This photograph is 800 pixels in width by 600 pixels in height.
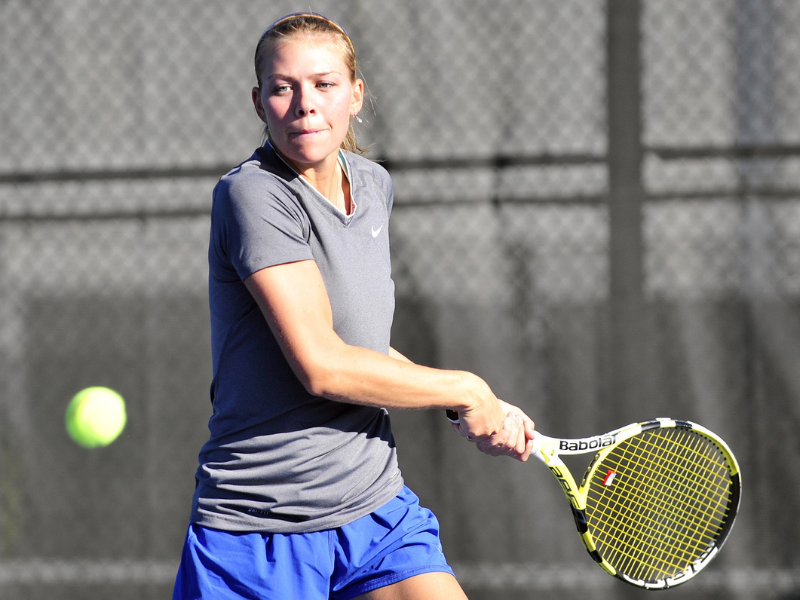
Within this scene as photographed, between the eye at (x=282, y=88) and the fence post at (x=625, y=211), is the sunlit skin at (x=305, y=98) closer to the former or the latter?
Answer: the eye at (x=282, y=88)

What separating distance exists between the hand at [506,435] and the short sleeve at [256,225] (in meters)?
0.43

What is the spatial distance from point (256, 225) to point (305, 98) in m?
0.24

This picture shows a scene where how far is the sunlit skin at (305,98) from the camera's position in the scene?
4.26 ft

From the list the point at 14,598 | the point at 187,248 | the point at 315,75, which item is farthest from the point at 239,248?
the point at 14,598

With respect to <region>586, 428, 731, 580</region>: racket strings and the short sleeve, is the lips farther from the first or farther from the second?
<region>586, 428, 731, 580</region>: racket strings

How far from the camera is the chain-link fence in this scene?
2551 millimetres

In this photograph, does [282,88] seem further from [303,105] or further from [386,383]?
[386,383]

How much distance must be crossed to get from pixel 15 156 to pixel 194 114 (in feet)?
2.12

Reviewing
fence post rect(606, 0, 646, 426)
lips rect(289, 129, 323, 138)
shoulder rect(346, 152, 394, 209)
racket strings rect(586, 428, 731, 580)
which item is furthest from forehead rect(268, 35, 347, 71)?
fence post rect(606, 0, 646, 426)

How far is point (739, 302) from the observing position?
2.56 metres

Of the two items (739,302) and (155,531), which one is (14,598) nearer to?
(155,531)

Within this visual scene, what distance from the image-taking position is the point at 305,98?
1.29m

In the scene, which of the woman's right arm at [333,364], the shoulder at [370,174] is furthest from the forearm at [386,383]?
the shoulder at [370,174]

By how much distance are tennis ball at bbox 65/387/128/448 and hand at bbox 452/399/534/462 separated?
1.62m
